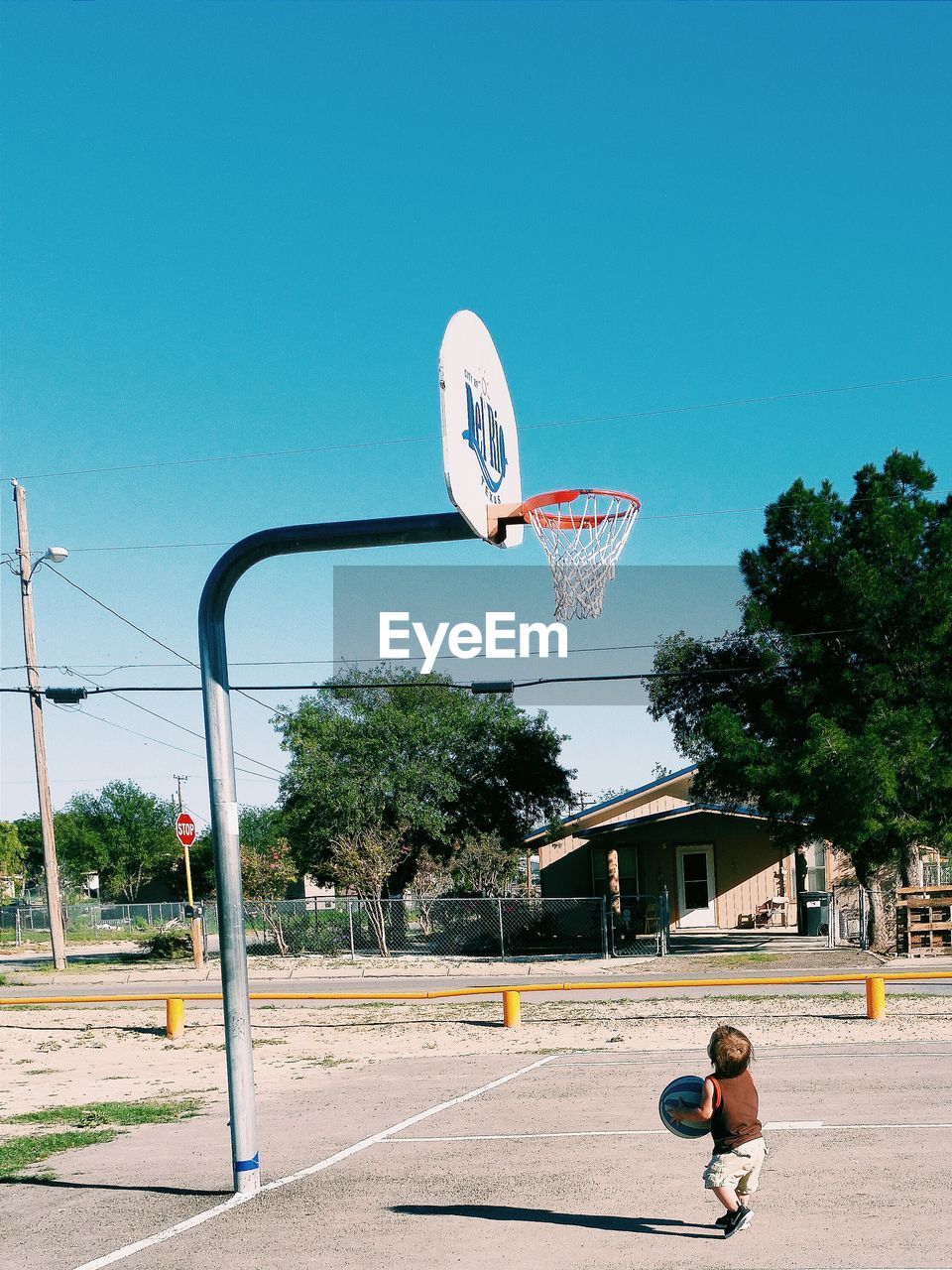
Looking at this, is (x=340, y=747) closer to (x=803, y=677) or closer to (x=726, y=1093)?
(x=803, y=677)

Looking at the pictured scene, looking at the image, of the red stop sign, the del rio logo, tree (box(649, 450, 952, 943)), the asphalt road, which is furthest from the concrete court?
the red stop sign

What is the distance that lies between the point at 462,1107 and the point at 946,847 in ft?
57.4

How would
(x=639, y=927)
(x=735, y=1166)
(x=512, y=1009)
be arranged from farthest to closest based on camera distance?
(x=639, y=927), (x=512, y=1009), (x=735, y=1166)

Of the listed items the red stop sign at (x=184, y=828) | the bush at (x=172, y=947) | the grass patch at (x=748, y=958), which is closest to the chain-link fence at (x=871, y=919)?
the grass patch at (x=748, y=958)

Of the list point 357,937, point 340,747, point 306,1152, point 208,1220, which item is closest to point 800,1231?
point 208,1220

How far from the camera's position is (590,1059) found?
15.5m

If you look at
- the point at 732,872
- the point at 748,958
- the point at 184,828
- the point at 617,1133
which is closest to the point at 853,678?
the point at 748,958

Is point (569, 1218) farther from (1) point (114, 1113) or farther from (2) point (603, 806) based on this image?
(2) point (603, 806)

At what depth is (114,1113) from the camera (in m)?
12.9

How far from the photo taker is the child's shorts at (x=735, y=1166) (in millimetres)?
7176

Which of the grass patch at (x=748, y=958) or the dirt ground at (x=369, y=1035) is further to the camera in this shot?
the grass patch at (x=748, y=958)

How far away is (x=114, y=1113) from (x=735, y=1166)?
7.78m

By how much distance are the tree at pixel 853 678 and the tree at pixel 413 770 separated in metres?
9.85

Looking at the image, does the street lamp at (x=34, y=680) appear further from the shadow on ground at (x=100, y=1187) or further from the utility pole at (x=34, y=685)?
the shadow on ground at (x=100, y=1187)
